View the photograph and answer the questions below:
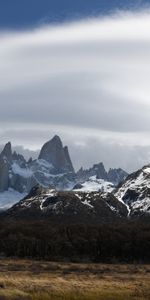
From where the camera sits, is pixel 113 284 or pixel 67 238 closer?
pixel 113 284

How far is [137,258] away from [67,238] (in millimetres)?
28595

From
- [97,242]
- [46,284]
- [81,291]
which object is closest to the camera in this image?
[81,291]

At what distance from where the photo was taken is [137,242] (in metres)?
186

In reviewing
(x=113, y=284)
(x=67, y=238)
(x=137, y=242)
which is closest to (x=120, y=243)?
(x=137, y=242)

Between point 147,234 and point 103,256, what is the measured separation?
25418mm

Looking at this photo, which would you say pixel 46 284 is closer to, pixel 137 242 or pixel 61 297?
pixel 61 297

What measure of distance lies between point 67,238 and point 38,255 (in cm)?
1903

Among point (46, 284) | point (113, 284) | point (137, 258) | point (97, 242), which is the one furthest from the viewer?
point (97, 242)

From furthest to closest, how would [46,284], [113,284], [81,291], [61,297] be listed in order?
[113,284]
[46,284]
[81,291]
[61,297]

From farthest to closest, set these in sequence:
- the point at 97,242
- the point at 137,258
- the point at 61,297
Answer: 1. the point at 97,242
2. the point at 137,258
3. the point at 61,297

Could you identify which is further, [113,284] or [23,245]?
[23,245]

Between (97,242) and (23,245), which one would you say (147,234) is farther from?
(23,245)

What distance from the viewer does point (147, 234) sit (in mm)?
195625

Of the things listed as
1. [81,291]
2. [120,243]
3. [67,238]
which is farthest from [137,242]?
[81,291]
